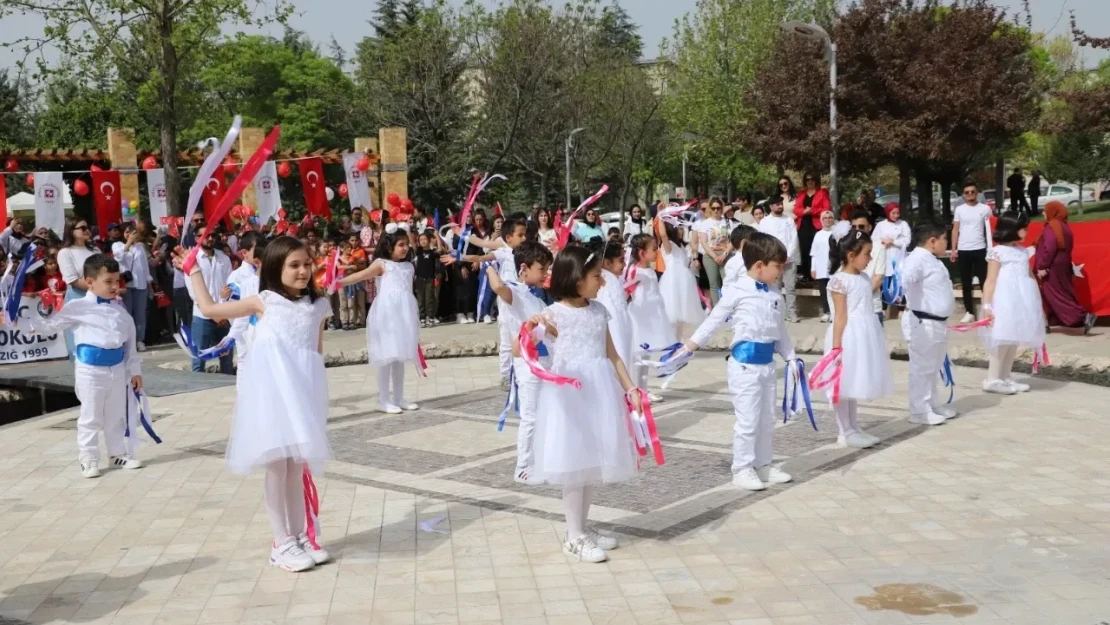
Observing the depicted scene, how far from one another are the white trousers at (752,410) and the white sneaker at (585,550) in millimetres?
1761

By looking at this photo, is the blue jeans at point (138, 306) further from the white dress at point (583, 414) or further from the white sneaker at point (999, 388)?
the white dress at point (583, 414)

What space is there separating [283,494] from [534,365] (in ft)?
4.82

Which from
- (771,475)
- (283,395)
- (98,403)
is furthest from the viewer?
(98,403)

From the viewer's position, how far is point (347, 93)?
5459 centimetres

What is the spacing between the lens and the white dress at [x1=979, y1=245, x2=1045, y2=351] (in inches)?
410

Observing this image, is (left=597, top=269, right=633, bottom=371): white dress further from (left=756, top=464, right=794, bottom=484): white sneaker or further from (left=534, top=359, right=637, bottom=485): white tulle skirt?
(left=534, top=359, right=637, bottom=485): white tulle skirt

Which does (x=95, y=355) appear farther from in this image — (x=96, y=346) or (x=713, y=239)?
(x=713, y=239)

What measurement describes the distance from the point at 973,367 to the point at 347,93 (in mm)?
45973

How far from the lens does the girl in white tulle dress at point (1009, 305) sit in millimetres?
10430

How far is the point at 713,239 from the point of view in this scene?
14.8 meters

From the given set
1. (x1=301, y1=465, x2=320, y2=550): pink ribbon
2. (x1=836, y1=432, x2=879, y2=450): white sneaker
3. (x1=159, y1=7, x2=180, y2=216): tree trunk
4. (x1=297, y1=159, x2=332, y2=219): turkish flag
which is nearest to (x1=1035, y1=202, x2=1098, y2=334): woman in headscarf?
(x1=836, y1=432, x2=879, y2=450): white sneaker

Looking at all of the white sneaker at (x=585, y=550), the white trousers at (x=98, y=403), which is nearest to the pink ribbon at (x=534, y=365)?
the white sneaker at (x=585, y=550)

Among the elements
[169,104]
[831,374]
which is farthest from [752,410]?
[169,104]

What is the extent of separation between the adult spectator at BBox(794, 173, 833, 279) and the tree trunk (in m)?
11.2
